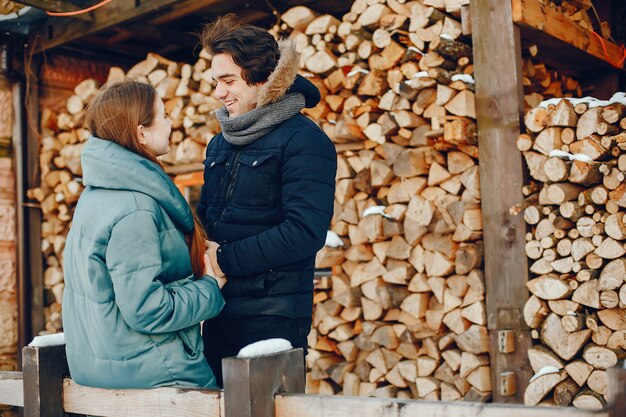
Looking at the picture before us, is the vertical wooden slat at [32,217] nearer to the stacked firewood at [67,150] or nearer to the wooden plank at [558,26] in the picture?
the stacked firewood at [67,150]

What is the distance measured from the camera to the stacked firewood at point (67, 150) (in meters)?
5.48

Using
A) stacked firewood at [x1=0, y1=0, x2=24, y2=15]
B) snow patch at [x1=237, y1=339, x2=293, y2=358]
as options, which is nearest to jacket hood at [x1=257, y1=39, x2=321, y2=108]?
snow patch at [x1=237, y1=339, x2=293, y2=358]

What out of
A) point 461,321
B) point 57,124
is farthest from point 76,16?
point 461,321

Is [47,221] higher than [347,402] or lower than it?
higher

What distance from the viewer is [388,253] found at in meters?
4.32

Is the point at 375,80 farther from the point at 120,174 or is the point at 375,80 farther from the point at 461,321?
the point at 120,174

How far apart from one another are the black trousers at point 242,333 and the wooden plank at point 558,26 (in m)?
2.31

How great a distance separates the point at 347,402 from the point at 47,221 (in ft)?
17.0

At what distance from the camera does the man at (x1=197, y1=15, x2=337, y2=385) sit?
86.2 inches

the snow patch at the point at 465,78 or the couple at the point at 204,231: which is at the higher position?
the snow patch at the point at 465,78

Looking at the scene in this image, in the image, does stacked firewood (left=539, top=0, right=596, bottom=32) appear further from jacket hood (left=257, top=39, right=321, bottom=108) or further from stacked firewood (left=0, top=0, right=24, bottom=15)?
stacked firewood (left=0, top=0, right=24, bottom=15)

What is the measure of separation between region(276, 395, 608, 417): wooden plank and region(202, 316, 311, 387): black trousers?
0.52m

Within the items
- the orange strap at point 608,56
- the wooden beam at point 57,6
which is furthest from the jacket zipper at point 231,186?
Answer: the wooden beam at point 57,6

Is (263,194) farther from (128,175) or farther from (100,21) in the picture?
(100,21)
